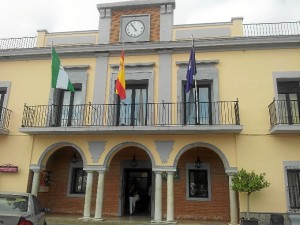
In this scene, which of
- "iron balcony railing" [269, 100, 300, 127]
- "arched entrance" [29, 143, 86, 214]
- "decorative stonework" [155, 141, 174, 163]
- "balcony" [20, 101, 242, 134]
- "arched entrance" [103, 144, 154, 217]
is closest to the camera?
"iron balcony railing" [269, 100, 300, 127]

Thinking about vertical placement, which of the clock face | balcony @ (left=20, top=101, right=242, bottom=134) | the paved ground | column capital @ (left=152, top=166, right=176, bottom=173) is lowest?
the paved ground

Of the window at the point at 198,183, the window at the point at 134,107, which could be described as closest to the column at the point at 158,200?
the window at the point at 198,183

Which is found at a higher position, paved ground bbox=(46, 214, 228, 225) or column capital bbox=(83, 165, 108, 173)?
column capital bbox=(83, 165, 108, 173)

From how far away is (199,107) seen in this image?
12.6 meters

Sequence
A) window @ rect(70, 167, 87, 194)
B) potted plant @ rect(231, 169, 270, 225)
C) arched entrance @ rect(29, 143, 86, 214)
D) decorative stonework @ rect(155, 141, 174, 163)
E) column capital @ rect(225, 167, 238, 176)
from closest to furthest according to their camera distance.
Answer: potted plant @ rect(231, 169, 270, 225) < column capital @ rect(225, 167, 238, 176) < decorative stonework @ rect(155, 141, 174, 163) < arched entrance @ rect(29, 143, 86, 214) < window @ rect(70, 167, 87, 194)

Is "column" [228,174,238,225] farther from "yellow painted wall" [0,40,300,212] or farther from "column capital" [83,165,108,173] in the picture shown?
"column capital" [83,165,108,173]

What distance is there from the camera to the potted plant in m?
10.4

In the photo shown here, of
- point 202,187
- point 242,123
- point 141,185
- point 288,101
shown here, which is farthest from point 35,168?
point 288,101

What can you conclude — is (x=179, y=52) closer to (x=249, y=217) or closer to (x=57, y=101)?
(x=57, y=101)

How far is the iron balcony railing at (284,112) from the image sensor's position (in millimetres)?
11484

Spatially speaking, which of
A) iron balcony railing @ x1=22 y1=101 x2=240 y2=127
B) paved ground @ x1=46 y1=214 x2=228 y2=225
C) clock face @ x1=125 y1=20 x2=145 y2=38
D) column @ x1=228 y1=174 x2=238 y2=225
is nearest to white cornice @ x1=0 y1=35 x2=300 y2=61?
clock face @ x1=125 y1=20 x2=145 y2=38

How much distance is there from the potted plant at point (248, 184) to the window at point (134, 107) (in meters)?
4.16

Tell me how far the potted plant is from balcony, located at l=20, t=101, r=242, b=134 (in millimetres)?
1659

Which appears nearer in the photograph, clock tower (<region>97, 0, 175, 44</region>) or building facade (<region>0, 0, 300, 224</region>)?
building facade (<region>0, 0, 300, 224</region>)
